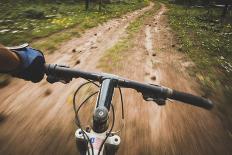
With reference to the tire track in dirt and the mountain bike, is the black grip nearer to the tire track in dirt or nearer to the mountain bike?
the mountain bike

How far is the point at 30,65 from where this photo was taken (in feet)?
5.96

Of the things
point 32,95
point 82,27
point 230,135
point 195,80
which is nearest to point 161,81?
point 195,80

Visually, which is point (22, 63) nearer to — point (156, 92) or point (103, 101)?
point (103, 101)

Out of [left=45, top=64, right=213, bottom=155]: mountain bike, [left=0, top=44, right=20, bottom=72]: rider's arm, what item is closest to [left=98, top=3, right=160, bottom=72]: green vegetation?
[left=45, top=64, right=213, bottom=155]: mountain bike

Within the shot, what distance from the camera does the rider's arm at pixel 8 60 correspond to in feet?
4.98

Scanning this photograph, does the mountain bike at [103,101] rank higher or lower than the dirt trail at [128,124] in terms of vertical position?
higher

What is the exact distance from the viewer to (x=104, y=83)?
1704mm

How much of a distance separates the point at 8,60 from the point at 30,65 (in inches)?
10.1

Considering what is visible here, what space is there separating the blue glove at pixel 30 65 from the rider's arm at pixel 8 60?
2.4 inches

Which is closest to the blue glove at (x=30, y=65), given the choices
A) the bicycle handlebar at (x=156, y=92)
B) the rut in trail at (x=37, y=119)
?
the bicycle handlebar at (x=156, y=92)

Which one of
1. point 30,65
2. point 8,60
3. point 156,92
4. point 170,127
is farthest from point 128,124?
point 8,60

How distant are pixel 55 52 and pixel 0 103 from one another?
11.2 ft

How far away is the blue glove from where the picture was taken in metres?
1.77

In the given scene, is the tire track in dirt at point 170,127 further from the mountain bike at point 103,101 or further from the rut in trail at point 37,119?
the mountain bike at point 103,101
